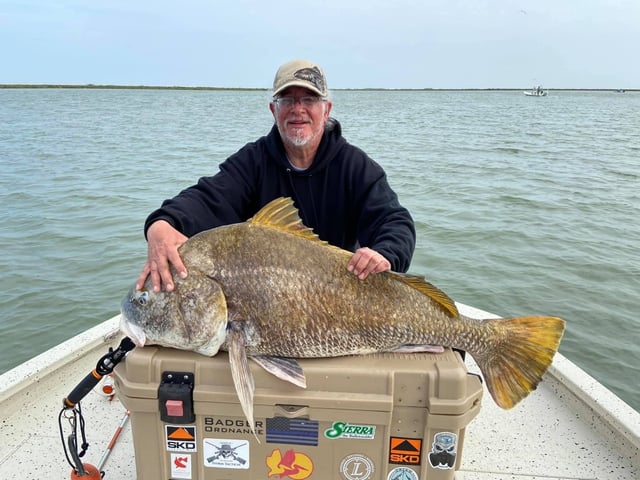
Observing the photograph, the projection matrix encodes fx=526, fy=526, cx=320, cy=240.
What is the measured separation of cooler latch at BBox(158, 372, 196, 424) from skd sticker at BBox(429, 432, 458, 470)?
93 centimetres

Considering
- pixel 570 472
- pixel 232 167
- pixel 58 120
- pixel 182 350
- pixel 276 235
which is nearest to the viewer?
pixel 182 350

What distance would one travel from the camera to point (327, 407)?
1954mm

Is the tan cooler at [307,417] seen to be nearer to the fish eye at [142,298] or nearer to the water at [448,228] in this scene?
the fish eye at [142,298]

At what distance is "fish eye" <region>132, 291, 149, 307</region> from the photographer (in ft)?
7.25

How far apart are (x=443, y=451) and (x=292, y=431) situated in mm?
587

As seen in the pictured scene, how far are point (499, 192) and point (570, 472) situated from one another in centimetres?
1007

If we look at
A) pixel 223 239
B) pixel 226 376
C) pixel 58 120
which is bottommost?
pixel 58 120

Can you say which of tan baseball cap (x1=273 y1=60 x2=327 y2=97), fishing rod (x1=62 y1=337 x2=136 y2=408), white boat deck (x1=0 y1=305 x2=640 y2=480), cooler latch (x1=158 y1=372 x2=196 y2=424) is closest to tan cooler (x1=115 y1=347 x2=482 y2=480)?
cooler latch (x1=158 y1=372 x2=196 y2=424)

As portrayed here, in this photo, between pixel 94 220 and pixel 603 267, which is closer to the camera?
pixel 603 267

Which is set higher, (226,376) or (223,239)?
(223,239)

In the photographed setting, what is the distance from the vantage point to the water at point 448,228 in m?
6.12

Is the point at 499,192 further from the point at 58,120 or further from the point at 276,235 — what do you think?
the point at 58,120

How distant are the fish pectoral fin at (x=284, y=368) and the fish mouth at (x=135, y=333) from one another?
0.45m

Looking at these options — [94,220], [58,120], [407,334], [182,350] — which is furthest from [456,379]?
[58,120]
